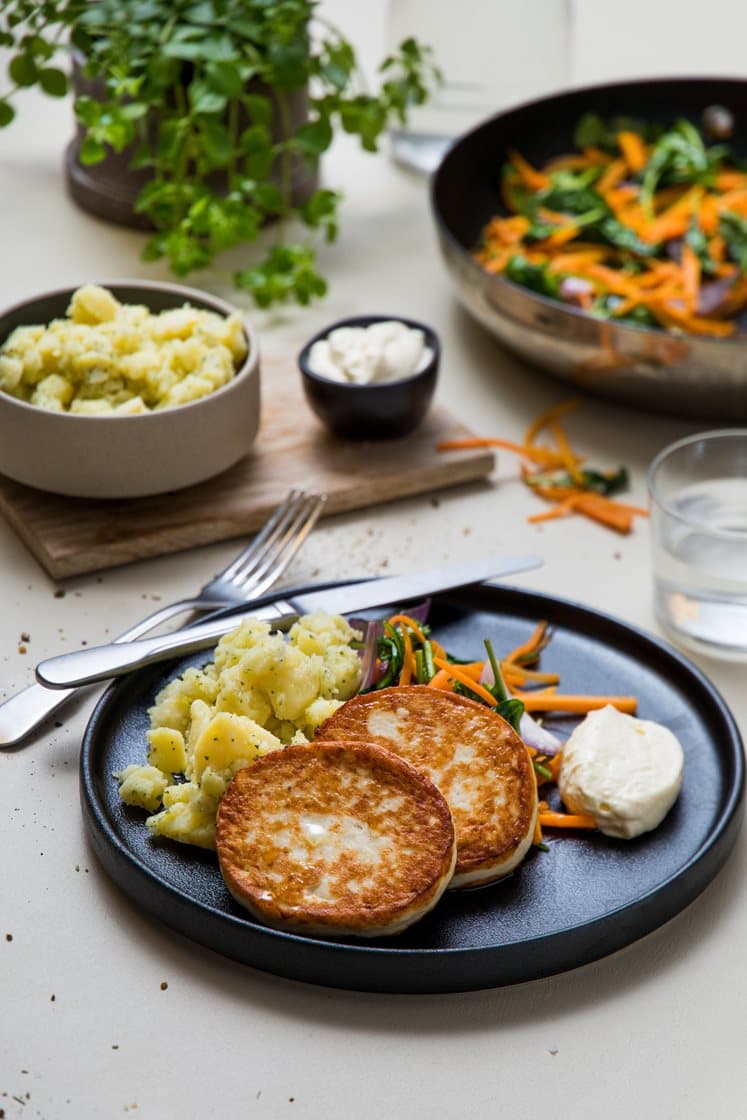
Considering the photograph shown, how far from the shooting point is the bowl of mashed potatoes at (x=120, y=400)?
1.83 metres

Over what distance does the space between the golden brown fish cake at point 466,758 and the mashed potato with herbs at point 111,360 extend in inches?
25.5

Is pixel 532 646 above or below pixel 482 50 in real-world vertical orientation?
below

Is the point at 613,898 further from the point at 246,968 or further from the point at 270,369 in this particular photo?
the point at 270,369

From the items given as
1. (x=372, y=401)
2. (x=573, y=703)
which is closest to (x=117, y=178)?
(x=372, y=401)

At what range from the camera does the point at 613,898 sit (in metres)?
1.34

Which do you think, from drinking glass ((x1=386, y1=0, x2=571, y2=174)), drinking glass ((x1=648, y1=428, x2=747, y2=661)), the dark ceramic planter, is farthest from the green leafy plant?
drinking glass ((x1=648, y1=428, x2=747, y2=661))

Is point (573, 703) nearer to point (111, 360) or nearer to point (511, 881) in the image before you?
point (511, 881)

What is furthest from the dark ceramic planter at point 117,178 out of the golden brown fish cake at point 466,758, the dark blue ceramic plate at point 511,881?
the golden brown fish cake at point 466,758

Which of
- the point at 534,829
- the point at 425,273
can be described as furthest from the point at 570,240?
the point at 534,829

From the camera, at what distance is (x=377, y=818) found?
1.30m

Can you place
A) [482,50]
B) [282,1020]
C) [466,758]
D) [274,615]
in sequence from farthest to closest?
[482,50] < [274,615] < [466,758] < [282,1020]

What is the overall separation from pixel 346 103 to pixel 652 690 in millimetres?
1421

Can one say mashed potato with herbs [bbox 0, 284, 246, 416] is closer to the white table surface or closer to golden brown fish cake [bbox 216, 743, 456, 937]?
the white table surface

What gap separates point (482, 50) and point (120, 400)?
1.42 metres
